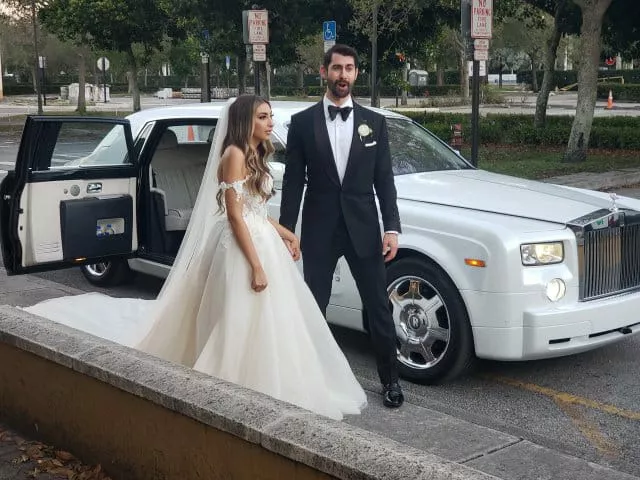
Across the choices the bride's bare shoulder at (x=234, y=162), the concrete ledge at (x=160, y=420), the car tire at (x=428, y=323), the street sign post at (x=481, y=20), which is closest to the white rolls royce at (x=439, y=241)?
the car tire at (x=428, y=323)

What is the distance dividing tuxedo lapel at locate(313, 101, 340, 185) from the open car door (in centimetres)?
229

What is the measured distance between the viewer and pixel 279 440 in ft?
10.1

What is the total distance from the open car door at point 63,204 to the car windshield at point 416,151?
2.05 meters

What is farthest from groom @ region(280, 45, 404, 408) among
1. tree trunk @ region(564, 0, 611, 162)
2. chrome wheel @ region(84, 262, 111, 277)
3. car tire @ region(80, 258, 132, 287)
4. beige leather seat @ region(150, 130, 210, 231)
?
tree trunk @ region(564, 0, 611, 162)

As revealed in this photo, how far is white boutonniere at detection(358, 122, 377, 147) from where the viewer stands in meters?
4.89

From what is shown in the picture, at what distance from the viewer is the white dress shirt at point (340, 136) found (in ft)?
16.2

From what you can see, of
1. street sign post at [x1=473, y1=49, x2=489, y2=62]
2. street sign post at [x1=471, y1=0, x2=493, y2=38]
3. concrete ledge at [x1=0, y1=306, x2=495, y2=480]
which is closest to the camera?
concrete ledge at [x1=0, y1=306, x2=495, y2=480]

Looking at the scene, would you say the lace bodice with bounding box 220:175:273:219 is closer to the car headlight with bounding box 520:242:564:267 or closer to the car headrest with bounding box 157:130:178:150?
the car headlight with bounding box 520:242:564:267

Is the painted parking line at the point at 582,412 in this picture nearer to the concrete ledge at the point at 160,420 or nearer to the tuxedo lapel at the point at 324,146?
the tuxedo lapel at the point at 324,146

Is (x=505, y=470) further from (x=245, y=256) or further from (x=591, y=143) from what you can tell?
(x=591, y=143)

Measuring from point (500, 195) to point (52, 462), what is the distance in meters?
3.25

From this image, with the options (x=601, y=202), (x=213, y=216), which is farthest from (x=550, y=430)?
(x=213, y=216)

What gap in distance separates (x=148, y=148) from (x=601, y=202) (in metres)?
3.62

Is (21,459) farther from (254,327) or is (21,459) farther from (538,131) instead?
(538,131)
